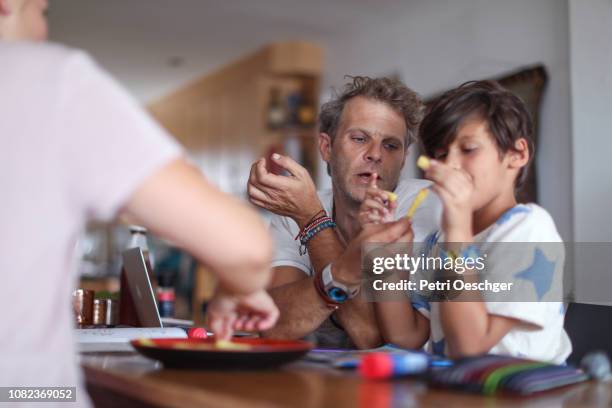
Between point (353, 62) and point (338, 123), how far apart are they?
3.53 m

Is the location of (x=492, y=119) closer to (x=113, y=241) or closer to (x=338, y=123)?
(x=338, y=123)

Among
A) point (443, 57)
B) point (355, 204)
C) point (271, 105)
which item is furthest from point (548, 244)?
point (271, 105)

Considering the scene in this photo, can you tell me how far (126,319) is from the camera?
201cm

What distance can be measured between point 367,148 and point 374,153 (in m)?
0.03

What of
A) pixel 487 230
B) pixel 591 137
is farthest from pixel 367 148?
pixel 591 137

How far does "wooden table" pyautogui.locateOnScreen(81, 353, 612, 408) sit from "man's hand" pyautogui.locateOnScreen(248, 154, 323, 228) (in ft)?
2.09

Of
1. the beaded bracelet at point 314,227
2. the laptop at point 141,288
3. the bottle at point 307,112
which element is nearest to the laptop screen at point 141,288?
the laptop at point 141,288

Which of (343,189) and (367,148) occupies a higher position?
(367,148)

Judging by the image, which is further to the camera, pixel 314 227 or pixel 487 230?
pixel 314 227

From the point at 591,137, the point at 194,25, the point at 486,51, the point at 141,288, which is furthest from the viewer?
the point at 194,25

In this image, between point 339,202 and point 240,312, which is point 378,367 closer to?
point 240,312

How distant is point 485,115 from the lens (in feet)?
4.30

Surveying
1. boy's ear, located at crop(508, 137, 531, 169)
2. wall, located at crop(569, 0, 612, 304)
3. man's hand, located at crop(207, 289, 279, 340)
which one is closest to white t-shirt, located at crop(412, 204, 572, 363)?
boy's ear, located at crop(508, 137, 531, 169)

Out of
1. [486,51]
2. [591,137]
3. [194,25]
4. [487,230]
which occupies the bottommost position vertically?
[487,230]
